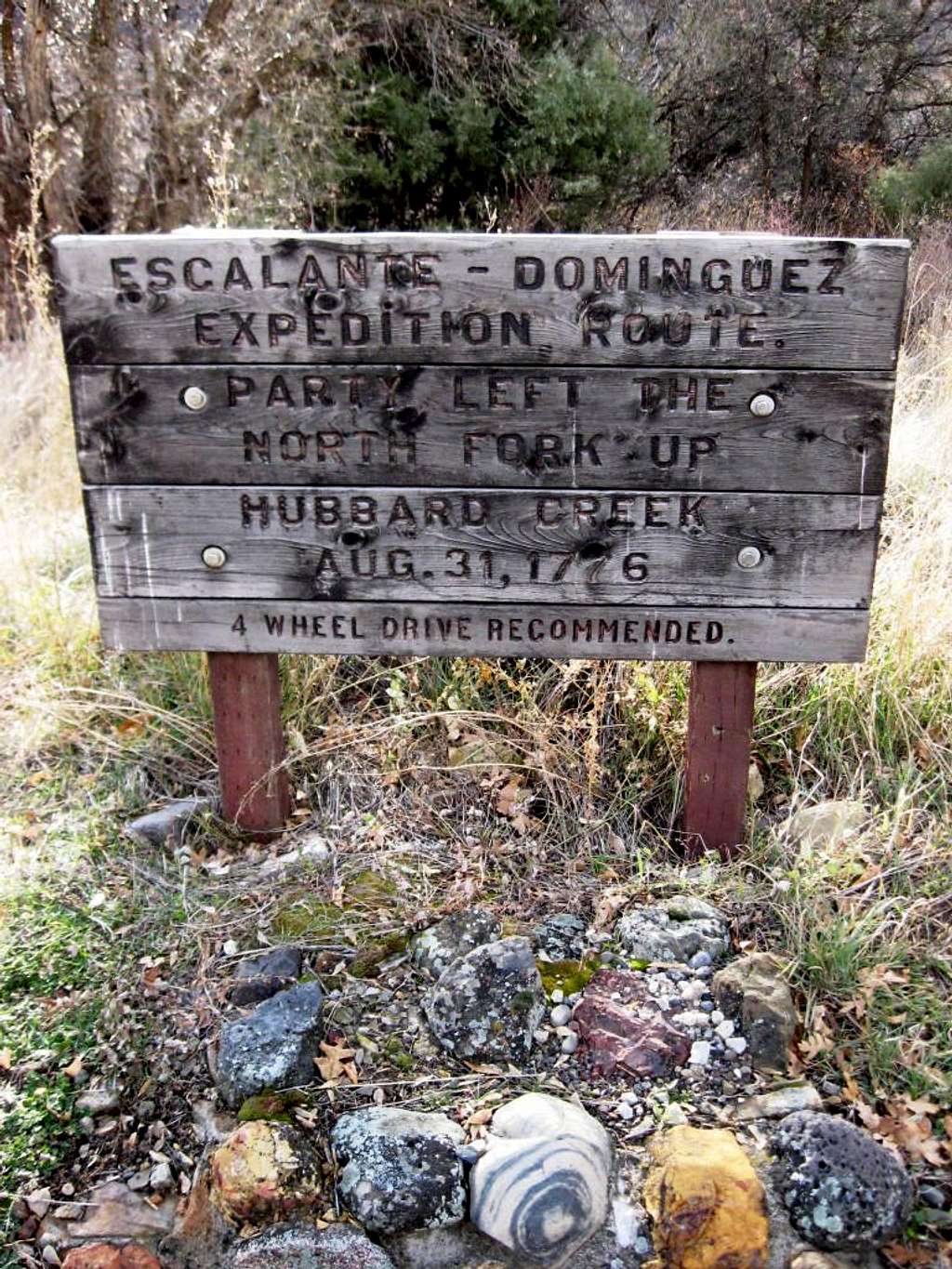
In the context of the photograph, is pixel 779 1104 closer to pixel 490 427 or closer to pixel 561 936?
pixel 561 936

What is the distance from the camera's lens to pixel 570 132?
10.5m

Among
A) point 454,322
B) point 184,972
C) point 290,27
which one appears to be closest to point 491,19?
point 290,27

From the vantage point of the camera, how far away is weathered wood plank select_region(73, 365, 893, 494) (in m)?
2.30

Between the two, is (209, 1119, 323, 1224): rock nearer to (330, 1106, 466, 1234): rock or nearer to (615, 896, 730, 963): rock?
(330, 1106, 466, 1234): rock

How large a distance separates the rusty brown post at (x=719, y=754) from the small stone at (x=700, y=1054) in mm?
623

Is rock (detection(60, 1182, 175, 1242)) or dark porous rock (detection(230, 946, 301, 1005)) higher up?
dark porous rock (detection(230, 946, 301, 1005))

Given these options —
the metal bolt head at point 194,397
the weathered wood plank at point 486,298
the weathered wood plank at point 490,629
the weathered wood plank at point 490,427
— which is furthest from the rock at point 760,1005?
the metal bolt head at point 194,397

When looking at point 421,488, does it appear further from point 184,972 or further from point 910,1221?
point 910,1221

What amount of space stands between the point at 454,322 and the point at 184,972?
1576mm

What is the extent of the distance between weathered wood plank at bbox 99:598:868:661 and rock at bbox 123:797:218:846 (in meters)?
0.53

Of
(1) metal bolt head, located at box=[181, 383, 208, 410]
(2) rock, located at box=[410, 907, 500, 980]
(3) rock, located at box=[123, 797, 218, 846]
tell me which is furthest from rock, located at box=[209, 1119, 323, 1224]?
(1) metal bolt head, located at box=[181, 383, 208, 410]

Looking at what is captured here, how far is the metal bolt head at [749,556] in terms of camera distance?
240 centimetres

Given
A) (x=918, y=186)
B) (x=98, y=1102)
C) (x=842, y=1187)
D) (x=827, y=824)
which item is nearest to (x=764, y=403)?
(x=827, y=824)

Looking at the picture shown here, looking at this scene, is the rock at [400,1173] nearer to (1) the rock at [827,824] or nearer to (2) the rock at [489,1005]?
(2) the rock at [489,1005]
